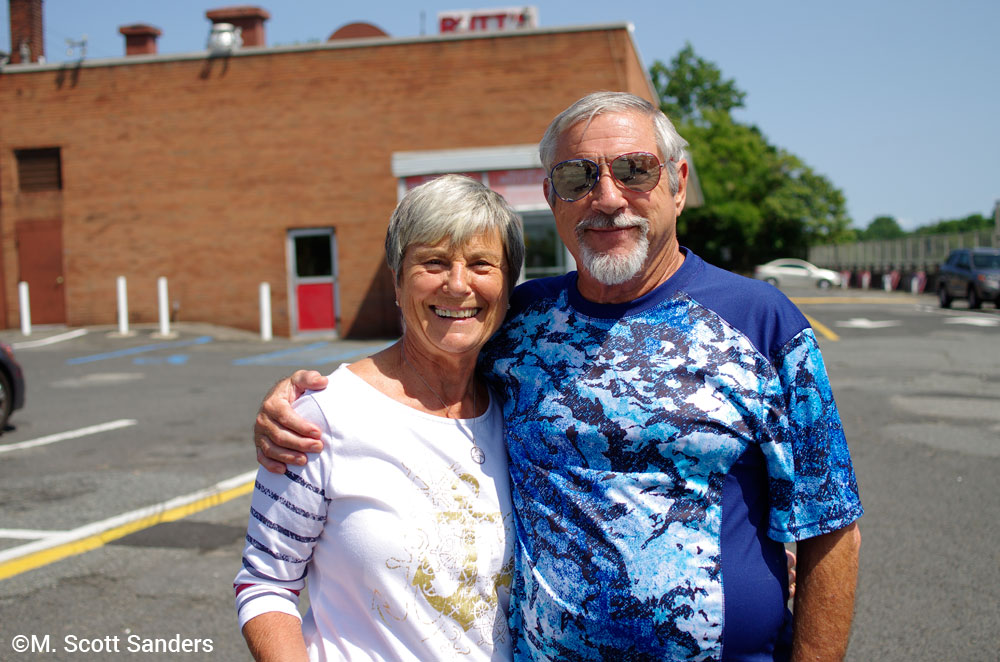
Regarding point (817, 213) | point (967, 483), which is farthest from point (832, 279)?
point (967, 483)

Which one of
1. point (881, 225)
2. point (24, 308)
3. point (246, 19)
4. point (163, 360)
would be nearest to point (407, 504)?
point (163, 360)

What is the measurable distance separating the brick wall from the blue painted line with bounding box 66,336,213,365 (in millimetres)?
2624

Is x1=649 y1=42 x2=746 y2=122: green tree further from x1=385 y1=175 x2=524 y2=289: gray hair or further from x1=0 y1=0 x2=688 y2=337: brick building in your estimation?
x1=385 y1=175 x2=524 y2=289: gray hair

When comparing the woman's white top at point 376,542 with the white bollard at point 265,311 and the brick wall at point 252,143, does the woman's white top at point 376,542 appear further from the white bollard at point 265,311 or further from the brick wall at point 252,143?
the white bollard at point 265,311

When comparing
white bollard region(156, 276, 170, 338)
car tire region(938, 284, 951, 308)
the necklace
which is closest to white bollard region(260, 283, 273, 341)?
white bollard region(156, 276, 170, 338)

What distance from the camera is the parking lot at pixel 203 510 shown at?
3830 mm

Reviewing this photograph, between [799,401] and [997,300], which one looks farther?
[997,300]

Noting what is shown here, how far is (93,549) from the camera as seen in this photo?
16.1ft

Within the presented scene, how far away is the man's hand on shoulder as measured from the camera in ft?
6.29

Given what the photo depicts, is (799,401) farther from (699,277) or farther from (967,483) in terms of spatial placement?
(967,483)

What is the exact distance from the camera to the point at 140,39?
24.2 meters

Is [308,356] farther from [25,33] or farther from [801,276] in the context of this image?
[801,276]

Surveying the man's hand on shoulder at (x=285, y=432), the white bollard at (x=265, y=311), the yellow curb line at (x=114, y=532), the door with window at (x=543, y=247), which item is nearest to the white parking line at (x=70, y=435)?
the yellow curb line at (x=114, y=532)

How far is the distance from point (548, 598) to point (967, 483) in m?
5.37
